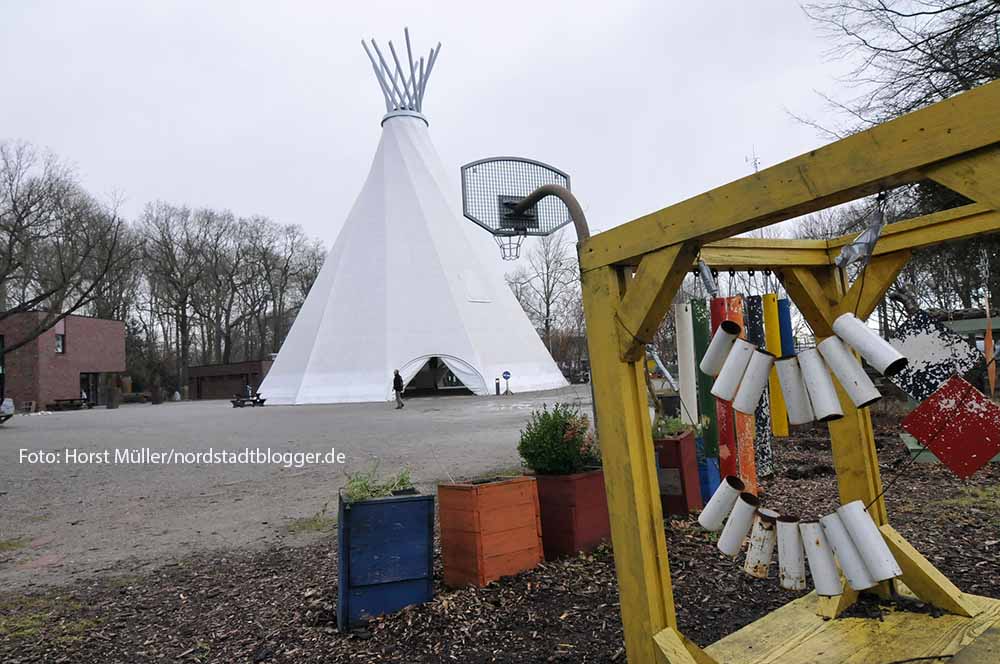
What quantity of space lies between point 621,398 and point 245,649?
2377 millimetres

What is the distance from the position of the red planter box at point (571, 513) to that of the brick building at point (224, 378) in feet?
137

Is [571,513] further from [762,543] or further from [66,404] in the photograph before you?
[66,404]

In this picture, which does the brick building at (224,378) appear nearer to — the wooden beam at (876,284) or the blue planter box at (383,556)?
the blue planter box at (383,556)

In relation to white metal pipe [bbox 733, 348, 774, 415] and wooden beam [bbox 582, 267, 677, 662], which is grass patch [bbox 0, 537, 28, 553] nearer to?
wooden beam [bbox 582, 267, 677, 662]

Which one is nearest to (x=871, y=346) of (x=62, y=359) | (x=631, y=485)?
(x=631, y=485)

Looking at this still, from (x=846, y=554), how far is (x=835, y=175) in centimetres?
124

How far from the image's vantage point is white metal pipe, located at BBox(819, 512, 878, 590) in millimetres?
2129

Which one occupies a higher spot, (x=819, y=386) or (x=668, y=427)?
(x=819, y=386)

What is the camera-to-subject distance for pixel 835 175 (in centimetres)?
193

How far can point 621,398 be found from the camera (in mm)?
2562

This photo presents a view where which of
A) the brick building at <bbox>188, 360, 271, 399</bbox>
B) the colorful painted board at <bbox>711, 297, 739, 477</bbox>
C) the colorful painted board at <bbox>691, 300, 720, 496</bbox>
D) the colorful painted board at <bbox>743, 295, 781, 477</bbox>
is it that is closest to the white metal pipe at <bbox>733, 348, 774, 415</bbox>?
the colorful painted board at <bbox>691, 300, 720, 496</bbox>

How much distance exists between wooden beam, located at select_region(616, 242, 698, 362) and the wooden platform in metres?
1.41

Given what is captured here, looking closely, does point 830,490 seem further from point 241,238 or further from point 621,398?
point 241,238

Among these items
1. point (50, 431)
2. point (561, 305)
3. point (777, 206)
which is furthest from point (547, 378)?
point (777, 206)
